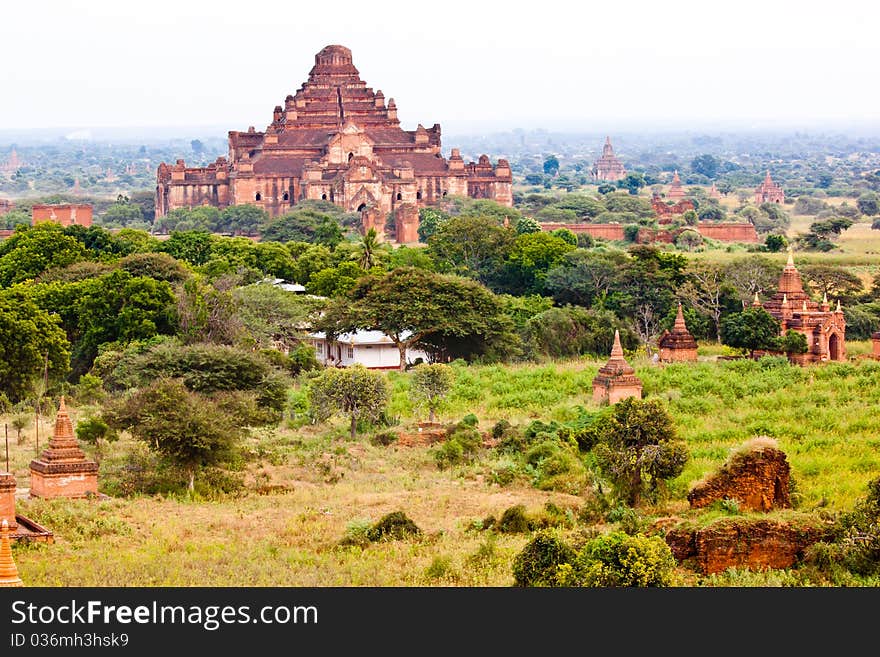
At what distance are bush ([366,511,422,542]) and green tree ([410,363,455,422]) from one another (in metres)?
12.8

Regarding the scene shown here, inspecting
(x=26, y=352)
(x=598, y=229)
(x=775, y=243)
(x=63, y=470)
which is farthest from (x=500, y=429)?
(x=598, y=229)

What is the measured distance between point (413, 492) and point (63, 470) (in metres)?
6.52

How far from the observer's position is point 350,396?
4078cm

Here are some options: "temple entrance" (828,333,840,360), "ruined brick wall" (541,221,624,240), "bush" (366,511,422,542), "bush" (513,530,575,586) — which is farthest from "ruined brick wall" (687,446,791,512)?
"ruined brick wall" (541,221,624,240)

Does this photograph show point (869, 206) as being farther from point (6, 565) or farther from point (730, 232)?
point (6, 565)

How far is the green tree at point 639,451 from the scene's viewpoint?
3177 centimetres

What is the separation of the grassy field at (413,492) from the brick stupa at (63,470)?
1.83 ft

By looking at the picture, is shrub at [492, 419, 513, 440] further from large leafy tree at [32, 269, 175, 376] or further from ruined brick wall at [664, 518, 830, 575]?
large leafy tree at [32, 269, 175, 376]

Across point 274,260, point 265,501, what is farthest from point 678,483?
point 274,260

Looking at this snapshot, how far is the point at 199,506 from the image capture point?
31.8m

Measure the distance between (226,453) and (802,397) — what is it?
13877mm

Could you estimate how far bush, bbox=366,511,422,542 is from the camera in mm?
28438

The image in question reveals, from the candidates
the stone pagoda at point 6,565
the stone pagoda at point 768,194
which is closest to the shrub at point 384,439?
the stone pagoda at point 6,565

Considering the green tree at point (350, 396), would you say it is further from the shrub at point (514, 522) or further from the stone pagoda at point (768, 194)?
the stone pagoda at point (768, 194)
